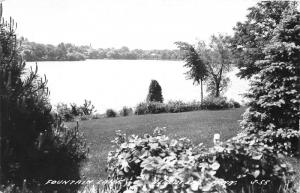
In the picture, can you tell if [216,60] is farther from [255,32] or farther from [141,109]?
[141,109]

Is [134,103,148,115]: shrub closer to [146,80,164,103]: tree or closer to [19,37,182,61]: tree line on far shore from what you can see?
[146,80,164,103]: tree

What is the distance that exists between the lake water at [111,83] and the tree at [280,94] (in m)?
19.7

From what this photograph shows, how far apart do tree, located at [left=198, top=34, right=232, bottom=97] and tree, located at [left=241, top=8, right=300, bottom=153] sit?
27177mm

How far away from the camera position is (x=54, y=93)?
35.4m

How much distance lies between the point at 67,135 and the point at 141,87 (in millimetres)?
34093

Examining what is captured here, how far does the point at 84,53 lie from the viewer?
41.6m

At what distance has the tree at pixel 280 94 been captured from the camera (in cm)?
1074

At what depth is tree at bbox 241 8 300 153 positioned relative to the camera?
10.7 metres

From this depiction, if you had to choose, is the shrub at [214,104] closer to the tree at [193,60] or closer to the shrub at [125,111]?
the tree at [193,60]

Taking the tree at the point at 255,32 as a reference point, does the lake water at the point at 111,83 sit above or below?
below

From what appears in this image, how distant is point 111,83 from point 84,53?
518cm

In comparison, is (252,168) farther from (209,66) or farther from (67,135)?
(209,66)

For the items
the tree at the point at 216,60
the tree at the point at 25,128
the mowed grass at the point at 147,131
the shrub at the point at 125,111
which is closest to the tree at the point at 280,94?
the mowed grass at the point at 147,131

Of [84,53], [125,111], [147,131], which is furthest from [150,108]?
[84,53]
